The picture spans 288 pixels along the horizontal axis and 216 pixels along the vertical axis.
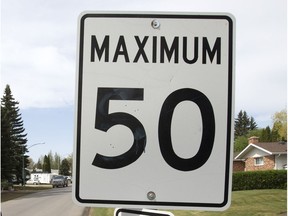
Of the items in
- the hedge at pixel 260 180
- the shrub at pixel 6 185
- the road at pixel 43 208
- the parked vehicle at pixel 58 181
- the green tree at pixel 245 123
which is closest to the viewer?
the road at pixel 43 208

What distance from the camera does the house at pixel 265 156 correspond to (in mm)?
44906

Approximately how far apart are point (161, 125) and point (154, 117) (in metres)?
0.05

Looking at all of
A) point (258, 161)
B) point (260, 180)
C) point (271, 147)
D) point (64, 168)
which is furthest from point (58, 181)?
point (64, 168)

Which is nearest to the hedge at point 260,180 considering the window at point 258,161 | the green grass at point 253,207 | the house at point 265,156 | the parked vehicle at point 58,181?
the green grass at point 253,207

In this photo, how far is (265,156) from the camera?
4694cm

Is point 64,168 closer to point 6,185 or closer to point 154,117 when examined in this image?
point 6,185

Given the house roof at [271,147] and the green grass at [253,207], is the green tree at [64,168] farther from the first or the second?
the green grass at [253,207]

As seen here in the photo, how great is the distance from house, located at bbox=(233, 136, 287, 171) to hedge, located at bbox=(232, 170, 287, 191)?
41.6 feet

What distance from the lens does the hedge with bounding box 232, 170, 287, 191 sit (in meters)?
31.9

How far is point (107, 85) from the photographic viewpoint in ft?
6.37

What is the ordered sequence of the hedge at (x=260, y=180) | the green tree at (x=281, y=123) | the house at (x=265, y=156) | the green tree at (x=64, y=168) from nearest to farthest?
the hedge at (x=260, y=180), the house at (x=265, y=156), the green tree at (x=281, y=123), the green tree at (x=64, y=168)

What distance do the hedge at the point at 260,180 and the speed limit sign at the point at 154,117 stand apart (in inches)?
1237

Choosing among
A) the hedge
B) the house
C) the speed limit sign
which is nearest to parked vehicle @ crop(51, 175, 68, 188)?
the house

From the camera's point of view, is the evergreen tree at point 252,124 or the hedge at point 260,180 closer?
the hedge at point 260,180
